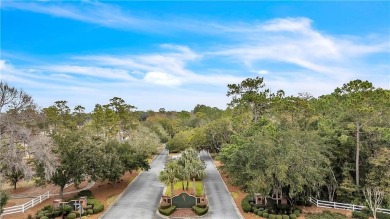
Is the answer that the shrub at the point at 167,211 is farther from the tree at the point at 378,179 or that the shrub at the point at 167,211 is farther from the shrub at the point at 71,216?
the tree at the point at 378,179

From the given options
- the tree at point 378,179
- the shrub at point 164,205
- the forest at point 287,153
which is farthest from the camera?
the shrub at point 164,205

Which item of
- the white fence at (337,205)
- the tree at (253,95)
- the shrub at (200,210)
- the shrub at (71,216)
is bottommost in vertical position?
the shrub at (71,216)

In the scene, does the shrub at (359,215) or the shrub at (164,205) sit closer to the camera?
the shrub at (359,215)

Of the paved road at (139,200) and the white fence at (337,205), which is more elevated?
the white fence at (337,205)

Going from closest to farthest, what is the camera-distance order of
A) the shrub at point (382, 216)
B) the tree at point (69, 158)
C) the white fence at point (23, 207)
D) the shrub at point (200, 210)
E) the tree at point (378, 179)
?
the tree at point (378, 179)
the shrub at point (382, 216)
the white fence at point (23, 207)
the shrub at point (200, 210)
the tree at point (69, 158)

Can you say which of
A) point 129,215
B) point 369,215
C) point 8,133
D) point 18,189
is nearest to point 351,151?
point 369,215

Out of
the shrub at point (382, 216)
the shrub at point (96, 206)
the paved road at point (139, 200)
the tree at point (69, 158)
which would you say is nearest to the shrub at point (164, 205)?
the paved road at point (139, 200)

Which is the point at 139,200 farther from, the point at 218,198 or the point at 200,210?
the point at 218,198
